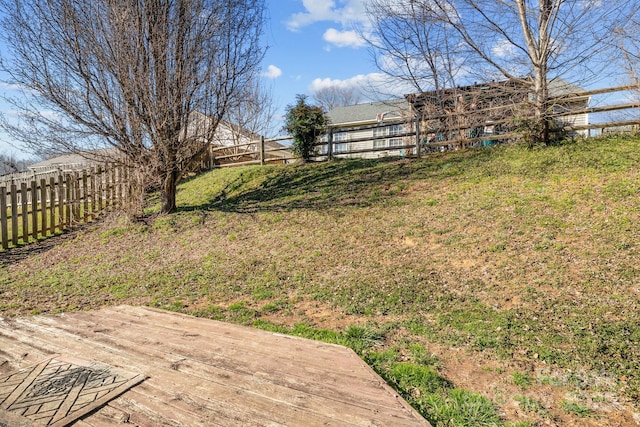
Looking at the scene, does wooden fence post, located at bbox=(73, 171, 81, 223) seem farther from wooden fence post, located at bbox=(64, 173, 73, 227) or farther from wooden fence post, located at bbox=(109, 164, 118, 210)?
wooden fence post, located at bbox=(109, 164, 118, 210)

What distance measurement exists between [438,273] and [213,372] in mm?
3131

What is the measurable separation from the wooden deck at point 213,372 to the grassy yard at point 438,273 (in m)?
0.39

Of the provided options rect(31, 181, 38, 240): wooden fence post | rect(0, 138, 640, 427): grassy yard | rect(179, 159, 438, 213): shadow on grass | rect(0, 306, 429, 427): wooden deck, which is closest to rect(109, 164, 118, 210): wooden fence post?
rect(0, 138, 640, 427): grassy yard

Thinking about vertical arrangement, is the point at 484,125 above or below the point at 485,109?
below

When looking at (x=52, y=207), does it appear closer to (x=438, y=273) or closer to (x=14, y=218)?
(x=14, y=218)

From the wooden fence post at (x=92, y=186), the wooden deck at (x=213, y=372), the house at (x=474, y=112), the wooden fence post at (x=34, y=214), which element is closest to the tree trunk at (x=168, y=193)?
the wooden fence post at (x=92, y=186)

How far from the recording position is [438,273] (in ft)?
15.6

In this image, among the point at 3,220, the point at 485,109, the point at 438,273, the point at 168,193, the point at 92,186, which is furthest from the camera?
the point at 92,186

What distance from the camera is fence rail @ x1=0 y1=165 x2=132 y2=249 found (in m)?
8.23

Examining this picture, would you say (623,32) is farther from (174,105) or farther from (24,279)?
(24,279)

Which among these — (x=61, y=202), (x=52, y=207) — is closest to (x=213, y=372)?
(x=52, y=207)

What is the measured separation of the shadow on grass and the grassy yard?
0.08 m

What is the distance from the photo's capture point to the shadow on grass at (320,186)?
837 cm

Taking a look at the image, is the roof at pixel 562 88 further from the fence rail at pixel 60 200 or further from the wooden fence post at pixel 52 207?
the wooden fence post at pixel 52 207
